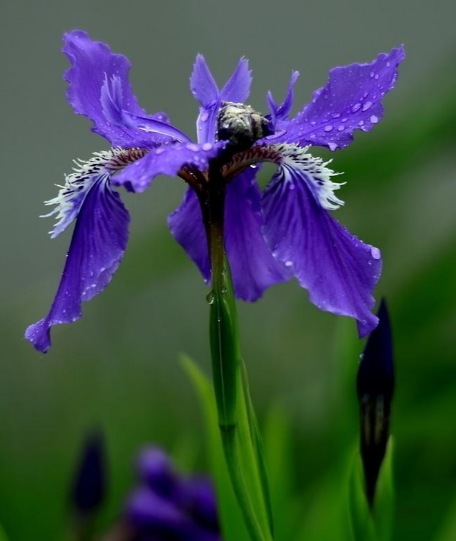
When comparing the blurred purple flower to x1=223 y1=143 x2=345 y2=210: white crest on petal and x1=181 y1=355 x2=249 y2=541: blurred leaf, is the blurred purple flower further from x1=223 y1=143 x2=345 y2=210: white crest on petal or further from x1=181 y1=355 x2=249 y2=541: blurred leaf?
x1=223 y1=143 x2=345 y2=210: white crest on petal

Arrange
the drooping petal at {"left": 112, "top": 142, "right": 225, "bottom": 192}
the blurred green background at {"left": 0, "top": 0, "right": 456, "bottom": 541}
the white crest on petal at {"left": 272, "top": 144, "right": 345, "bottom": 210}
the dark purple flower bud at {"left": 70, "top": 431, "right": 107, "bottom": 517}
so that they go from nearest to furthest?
the drooping petal at {"left": 112, "top": 142, "right": 225, "bottom": 192} → the white crest on petal at {"left": 272, "top": 144, "right": 345, "bottom": 210} → the dark purple flower bud at {"left": 70, "top": 431, "right": 107, "bottom": 517} → the blurred green background at {"left": 0, "top": 0, "right": 456, "bottom": 541}

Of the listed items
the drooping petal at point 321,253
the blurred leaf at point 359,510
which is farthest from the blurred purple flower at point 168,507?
the drooping petal at point 321,253

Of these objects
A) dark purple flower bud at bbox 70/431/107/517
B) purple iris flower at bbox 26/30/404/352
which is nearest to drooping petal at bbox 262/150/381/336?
purple iris flower at bbox 26/30/404/352

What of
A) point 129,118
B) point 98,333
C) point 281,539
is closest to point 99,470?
point 281,539

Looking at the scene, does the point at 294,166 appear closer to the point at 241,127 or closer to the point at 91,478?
the point at 241,127

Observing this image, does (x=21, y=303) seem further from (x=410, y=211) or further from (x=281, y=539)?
(x=281, y=539)

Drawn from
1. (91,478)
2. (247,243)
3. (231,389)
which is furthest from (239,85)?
(91,478)
